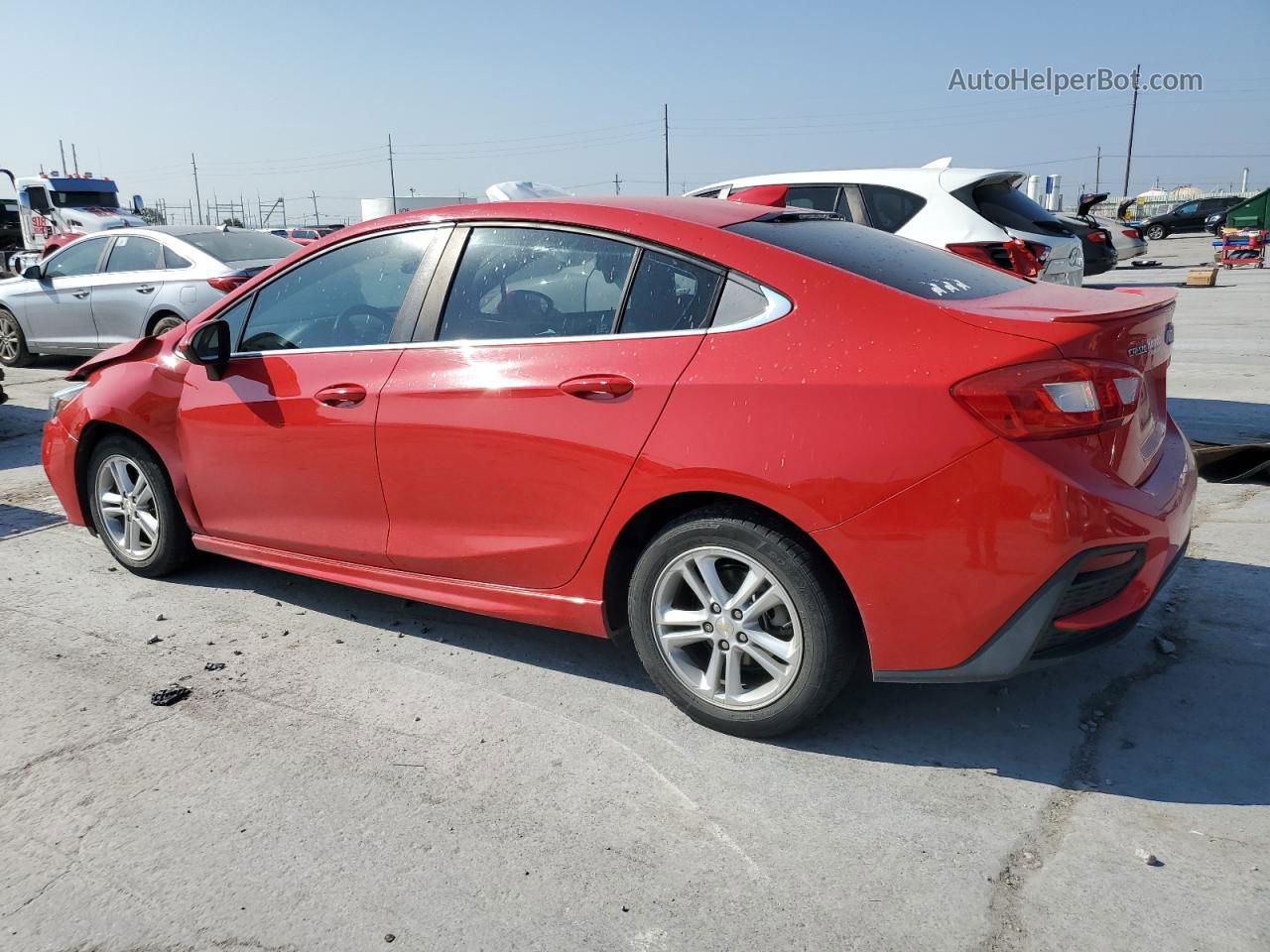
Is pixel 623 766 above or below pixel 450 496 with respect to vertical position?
below

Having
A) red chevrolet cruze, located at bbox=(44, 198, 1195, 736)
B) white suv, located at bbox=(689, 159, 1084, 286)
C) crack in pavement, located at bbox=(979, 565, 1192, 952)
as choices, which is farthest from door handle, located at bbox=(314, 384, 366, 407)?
white suv, located at bbox=(689, 159, 1084, 286)

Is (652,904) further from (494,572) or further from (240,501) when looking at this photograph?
(240,501)

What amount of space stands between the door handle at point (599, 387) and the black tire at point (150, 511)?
228cm

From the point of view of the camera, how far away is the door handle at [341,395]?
3.69 meters

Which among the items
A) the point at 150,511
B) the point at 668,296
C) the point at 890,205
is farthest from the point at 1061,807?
the point at 890,205

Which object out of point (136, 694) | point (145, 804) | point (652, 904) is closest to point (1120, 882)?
point (652, 904)

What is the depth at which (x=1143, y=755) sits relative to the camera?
293 centimetres

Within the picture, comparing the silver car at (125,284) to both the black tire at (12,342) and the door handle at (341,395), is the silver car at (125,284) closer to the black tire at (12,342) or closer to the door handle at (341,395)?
the black tire at (12,342)

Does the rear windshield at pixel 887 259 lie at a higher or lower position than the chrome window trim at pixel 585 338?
higher

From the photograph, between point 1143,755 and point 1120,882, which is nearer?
point 1120,882

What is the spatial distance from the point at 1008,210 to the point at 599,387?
21.7ft

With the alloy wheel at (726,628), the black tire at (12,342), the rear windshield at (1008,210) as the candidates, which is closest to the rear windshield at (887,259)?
the alloy wheel at (726,628)

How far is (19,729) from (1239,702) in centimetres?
387

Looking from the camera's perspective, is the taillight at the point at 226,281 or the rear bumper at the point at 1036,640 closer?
the rear bumper at the point at 1036,640
